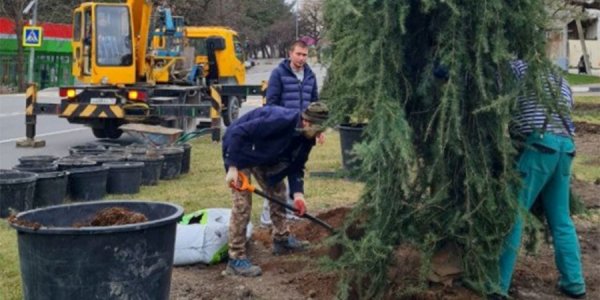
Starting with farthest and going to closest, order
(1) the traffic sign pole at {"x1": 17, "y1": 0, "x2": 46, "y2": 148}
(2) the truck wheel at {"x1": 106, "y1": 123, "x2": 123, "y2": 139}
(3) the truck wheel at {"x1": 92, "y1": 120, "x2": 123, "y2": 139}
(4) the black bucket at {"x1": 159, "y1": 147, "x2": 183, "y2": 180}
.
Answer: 1. (2) the truck wheel at {"x1": 106, "y1": 123, "x2": 123, "y2": 139}
2. (3) the truck wheel at {"x1": 92, "y1": 120, "x2": 123, "y2": 139}
3. (1) the traffic sign pole at {"x1": 17, "y1": 0, "x2": 46, "y2": 148}
4. (4) the black bucket at {"x1": 159, "y1": 147, "x2": 183, "y2": 180}

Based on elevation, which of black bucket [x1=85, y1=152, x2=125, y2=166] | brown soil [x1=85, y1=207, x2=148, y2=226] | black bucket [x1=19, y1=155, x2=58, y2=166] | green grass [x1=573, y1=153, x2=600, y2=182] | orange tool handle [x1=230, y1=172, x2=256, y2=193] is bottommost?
green grass [x1=573, y1=153, x2=600, y2=182]

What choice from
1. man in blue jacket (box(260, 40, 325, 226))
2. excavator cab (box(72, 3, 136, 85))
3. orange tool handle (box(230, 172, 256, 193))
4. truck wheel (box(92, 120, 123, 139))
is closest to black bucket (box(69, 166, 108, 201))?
man in blue jacket (box(260, 40, 325, 226))

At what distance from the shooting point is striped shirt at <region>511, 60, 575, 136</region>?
15.6ft

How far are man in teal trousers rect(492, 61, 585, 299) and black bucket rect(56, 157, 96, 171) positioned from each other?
5.59 m

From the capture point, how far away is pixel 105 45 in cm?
1633

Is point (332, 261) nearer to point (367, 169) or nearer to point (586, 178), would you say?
point (367, 169)

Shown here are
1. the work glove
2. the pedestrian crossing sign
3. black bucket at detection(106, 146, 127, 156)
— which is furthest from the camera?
the pedestrian crossing sign

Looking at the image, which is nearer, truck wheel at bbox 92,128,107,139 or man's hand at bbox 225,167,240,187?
man's hand at bbox 225,167,240,187

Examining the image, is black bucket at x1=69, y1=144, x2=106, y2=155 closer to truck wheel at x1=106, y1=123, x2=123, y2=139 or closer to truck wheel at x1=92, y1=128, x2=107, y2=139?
truck wheel at x1=106, y1=123, x2=123, y2=139

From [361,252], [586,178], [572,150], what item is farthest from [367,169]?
[586,178]

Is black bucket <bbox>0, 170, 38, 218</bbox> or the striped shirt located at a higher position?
the striped shirt

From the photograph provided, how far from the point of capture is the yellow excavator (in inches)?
598

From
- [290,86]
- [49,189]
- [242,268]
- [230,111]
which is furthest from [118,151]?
[230,111]

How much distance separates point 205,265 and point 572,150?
2806 millimetres
